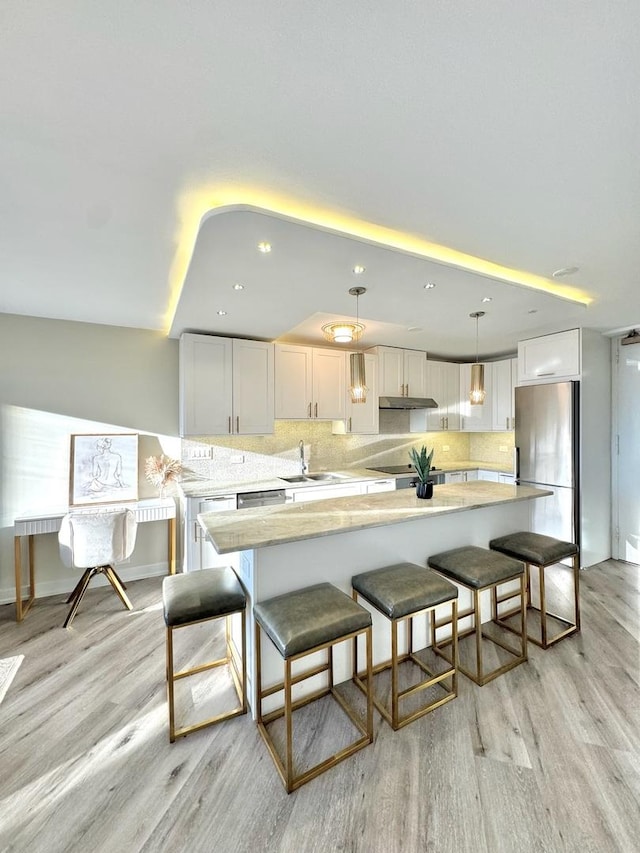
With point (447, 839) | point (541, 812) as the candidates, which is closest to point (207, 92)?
point (447, 839)

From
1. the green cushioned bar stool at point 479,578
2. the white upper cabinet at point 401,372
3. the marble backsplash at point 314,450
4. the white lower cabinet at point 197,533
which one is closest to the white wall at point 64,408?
the marble backsplash at point 314,450

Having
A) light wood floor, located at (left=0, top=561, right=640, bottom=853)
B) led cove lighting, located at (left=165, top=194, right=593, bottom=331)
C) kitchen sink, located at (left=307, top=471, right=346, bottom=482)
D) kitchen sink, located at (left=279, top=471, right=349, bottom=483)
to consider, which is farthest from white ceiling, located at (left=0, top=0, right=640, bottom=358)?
light wood floor, located at (left=0, top=561, right=640, bottom=853)

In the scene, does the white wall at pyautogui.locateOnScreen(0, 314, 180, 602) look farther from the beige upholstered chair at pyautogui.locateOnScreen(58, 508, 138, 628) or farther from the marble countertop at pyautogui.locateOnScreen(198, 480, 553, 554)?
the marble countertop at pyautogui.locateOnScreen(198, 480, 553, 554)

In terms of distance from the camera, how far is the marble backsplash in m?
3.82

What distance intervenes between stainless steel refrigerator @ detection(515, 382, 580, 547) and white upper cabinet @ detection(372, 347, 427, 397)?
1206mm

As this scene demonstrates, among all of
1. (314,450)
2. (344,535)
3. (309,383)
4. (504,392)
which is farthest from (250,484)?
(504,392)

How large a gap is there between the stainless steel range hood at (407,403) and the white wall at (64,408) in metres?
2.48

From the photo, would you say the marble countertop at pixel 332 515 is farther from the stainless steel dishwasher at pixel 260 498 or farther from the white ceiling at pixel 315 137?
the white ceiling at pixel 315 137

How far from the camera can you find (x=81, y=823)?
131cm

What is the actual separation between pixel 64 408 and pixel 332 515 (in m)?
2.89

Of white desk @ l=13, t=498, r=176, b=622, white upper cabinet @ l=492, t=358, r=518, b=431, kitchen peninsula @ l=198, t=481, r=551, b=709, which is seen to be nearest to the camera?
kitchen peninsula @ l=198, t=481, r=551, b=709

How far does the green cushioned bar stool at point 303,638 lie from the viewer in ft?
4.65

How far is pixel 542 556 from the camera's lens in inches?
89.2

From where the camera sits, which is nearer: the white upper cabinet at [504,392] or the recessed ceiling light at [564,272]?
the recessed ceiling light at [564,272]
